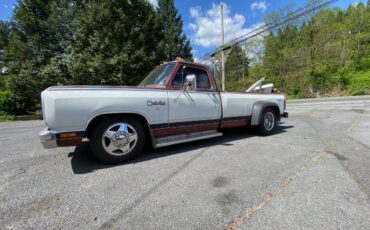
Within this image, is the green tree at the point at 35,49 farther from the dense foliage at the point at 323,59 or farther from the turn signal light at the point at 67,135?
the dense foliage at the point at 323,59

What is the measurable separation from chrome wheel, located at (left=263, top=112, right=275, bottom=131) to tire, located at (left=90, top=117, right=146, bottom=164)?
3760 mm

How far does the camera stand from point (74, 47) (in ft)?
54.5

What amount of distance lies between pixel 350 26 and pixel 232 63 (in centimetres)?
1978

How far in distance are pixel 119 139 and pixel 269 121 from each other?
14.7 ft

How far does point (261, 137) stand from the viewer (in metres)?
5.51

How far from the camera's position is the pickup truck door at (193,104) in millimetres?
3975

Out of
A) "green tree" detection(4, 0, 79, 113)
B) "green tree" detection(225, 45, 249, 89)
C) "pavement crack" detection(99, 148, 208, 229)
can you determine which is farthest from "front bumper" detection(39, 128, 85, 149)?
"green tree" detection(225, 45, 249, 89)

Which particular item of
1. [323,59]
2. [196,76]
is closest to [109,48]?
[196,76]

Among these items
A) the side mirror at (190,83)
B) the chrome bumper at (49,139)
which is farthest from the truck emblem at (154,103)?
the chrome bumper at (49,139)

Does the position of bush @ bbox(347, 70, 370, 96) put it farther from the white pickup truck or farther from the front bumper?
the front bumper

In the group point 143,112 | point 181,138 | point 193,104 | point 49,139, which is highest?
point 193,104

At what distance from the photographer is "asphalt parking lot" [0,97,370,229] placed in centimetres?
197

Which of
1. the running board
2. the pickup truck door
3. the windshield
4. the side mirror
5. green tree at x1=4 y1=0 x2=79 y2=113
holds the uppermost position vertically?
green tree at x1=4 y1=0 x2=79 y2=113

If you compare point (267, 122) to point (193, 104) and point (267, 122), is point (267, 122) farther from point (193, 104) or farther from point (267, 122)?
point (193, 104)
